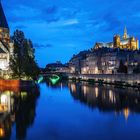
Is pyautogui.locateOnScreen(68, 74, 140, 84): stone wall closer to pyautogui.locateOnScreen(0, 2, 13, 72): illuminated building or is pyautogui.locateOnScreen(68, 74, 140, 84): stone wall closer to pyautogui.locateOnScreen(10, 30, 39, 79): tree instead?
pyautogui.locateOnScreen(10, 30, 39, 79): tree

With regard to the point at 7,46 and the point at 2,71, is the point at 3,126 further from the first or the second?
the point at 7,46

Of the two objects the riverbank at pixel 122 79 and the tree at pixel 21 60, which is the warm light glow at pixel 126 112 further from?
the tree at pixel 21 60

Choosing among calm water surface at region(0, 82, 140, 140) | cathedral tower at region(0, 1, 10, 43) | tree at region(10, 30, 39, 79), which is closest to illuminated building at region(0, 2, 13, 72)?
cathedral tower at region(0, 1, 10, 43)

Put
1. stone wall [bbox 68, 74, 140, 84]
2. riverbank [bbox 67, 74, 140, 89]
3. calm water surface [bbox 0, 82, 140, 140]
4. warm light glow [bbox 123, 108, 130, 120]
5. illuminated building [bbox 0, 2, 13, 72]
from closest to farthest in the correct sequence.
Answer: calm water surface [bbox 0, 82, 140, 140] → warm light glow [bbox 123, 108, 130, 120] → riverbank [bbox 67, 74, 140, 89] → stone wall [bbox 68, 74, 140, 84] → illuminated building [bbox 0, 2, 13, 72]

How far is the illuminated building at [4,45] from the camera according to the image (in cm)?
10044

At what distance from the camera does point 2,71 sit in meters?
91.4

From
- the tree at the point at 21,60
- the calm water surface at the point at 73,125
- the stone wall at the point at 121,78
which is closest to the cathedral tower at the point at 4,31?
the stone wall at the point at 121,78

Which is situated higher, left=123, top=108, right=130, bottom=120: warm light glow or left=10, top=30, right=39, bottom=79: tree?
left=10, top=30, right=39, bottom=79: tree

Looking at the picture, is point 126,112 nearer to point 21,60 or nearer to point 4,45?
point 21,60

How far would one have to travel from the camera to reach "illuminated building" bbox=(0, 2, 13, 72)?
100438 millimetres

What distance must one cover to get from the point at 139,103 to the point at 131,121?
14.5 meters

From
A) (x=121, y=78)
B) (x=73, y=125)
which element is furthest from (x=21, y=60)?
(x=73, y=125)

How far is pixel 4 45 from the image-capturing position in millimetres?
107000

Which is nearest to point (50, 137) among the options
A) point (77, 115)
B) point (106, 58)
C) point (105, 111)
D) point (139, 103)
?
point (77, 115)
